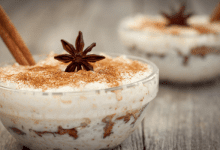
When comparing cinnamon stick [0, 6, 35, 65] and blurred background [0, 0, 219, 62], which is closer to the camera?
cinnamon stick [0, 6, 35, 65]

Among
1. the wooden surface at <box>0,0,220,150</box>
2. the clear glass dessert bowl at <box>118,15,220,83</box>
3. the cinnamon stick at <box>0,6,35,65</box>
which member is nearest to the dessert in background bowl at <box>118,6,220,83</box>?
the clear glass dessert bowl at <box>118,15,220,83</box>

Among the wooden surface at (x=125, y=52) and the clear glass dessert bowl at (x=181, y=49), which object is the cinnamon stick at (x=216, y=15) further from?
the wooden surface at (x=125, y=52)

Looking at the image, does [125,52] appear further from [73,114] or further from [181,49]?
[73,114]

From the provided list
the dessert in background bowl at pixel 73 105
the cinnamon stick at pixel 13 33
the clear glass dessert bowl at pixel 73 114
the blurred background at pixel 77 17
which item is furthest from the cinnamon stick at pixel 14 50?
the blurred background at pixel 77 17

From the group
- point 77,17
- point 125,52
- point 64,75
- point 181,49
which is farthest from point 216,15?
point 77,17

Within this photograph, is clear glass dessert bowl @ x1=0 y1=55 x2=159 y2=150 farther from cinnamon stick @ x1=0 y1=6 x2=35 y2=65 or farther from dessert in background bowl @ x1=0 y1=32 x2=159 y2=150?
cinnamon stick @ x1=0 y1=6 x2=35 y2=65

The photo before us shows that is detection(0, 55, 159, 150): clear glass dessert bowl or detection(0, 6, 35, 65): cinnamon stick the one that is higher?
detection(0, 6, 35, 65): cinnamon stick

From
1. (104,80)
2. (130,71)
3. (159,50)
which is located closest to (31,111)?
(104,80)
